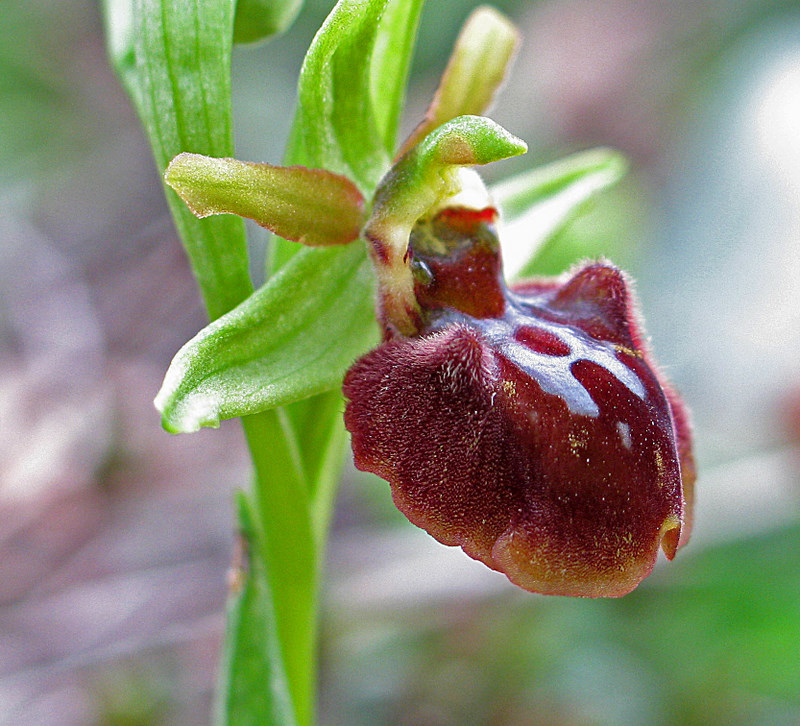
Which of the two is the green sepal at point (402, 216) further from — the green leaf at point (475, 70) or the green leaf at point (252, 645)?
the green leaf at point (252, 645)

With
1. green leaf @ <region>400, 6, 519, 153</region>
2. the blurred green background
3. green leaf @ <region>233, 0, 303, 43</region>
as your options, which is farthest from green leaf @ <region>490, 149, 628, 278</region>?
green leaf @ <region>233, 0, 303, 43</region>

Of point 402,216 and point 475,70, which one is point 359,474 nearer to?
point 475,70

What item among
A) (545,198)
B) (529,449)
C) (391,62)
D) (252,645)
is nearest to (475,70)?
(391,62)

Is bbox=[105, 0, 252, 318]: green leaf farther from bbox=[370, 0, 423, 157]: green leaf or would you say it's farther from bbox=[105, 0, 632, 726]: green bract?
bbox=[370, 0, 423, 157]: green leaf

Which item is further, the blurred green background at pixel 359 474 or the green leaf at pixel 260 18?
the blurred green background at pixel 359 474

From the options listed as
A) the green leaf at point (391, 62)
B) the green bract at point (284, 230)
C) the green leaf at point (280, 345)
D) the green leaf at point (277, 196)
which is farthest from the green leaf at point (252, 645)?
the green leaf at point (391, 62)

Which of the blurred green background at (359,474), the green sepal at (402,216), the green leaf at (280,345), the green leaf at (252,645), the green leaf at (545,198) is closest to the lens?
the green leaf at (280,345)

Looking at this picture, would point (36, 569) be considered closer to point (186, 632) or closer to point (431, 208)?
point (186, 632)

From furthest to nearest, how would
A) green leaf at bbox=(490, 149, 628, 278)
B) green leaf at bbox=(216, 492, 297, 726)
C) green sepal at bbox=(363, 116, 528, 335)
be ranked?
green leaf at bbox=(490, 149, 628, 278), green leaf at bbox=(216, 492, 297, 726), green sepal at bbox=(363, 116, 528, 335)
